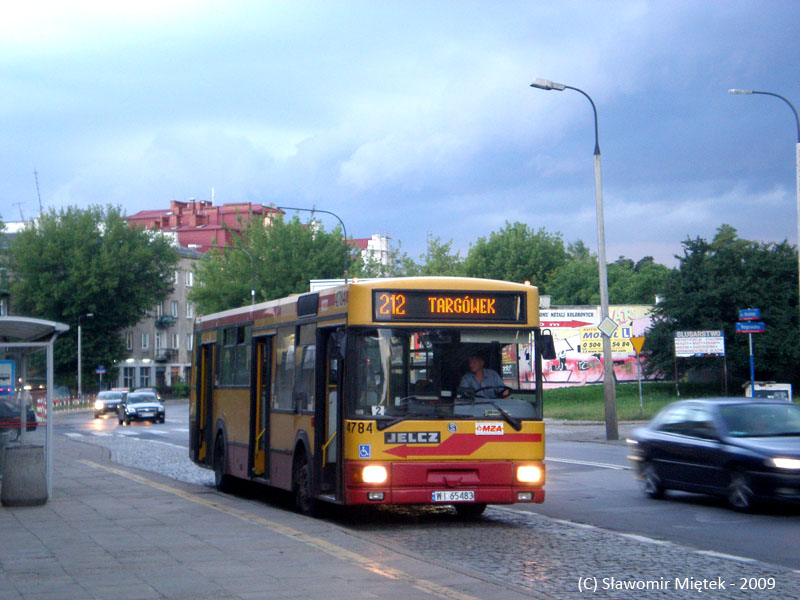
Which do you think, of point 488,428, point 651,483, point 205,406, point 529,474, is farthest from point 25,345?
point 651,483

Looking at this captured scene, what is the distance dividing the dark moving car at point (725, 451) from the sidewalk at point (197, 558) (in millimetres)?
5201

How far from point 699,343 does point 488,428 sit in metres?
29.4

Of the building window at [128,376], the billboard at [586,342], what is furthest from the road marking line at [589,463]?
the building window at [128,376]

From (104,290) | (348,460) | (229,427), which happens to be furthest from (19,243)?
(348,460)

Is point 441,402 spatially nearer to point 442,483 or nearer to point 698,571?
point 442,483

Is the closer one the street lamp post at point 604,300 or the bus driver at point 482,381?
the bus driver at point 482,381

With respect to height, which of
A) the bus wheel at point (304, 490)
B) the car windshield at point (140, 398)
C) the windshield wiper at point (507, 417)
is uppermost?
the windshield wiper at point (507, 417)

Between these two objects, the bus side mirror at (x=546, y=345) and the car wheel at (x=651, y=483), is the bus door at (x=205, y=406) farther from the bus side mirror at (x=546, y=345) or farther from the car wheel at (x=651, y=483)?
the bus side mirror at (x=546, y=345)

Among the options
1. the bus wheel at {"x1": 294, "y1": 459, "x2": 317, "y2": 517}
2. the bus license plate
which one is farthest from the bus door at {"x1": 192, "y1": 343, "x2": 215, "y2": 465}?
the bus license plate

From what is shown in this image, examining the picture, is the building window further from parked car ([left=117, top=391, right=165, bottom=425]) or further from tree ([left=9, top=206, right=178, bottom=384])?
parked car ([left=117, top=391, right=165, bottom=425])

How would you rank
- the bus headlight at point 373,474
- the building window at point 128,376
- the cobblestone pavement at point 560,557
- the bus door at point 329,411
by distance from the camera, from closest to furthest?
the cobblestone pavement at point 560,557 < the bus headlight at point 373,474 < the bus door at point 329,411 < the building window at point 128,376

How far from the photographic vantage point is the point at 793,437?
14.0 m

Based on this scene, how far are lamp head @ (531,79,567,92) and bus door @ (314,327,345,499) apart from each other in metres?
17.0

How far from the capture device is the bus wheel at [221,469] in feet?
59.2
